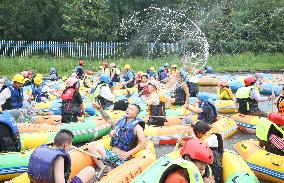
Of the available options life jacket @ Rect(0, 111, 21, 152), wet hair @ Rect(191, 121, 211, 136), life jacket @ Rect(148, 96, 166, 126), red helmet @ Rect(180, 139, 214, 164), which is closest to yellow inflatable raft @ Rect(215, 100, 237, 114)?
life jacket @ Rect(148, 96, 166, 126)

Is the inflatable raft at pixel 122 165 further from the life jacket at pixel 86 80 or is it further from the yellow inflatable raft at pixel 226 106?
the life jacket at pixel 86 80

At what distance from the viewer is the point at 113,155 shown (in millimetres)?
7273

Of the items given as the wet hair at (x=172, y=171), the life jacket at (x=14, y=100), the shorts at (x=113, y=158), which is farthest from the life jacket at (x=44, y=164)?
the life jacket at (x=14, y=100)

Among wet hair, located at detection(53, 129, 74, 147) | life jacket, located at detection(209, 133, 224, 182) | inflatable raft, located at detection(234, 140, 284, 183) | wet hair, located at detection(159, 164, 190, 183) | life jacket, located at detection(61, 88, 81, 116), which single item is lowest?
inflatable raft, located at detection(234, 140, 284, 183)

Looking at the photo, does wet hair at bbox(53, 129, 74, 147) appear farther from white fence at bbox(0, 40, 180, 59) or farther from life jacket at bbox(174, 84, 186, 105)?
white fence at bbox(0, 40, 180, 59)

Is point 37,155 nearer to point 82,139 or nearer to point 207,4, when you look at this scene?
point 82,139

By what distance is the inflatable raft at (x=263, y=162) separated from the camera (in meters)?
7.46

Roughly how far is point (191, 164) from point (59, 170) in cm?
165

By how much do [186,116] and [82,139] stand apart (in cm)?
272

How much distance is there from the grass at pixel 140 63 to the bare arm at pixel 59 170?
695 inches

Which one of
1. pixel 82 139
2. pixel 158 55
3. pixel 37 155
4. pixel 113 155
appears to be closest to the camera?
pixel 37 155


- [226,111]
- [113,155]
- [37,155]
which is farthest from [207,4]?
[37,155]

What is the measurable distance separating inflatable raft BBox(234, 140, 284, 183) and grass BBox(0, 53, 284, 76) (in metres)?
16.0

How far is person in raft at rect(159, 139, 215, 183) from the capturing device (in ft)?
14.5
